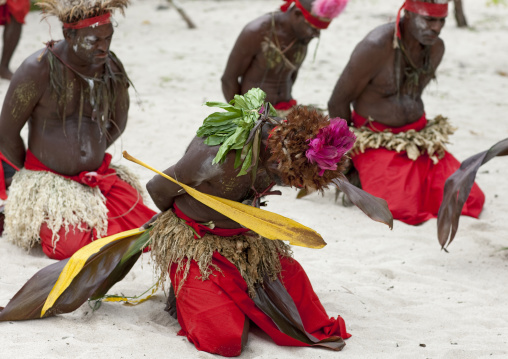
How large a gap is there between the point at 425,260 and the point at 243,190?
1.58 metres

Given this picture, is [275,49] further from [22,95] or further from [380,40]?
[22,95]

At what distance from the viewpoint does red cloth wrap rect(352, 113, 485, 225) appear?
4.98 m

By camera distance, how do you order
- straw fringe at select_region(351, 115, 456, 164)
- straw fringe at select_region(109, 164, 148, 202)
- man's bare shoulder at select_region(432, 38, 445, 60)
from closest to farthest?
straw fringe at select_region(109, 164, 148, 202) < straw fringe at select_region(351, 115, 456, 164) < man's bare shoulder at select_region(432, 38, 445, 60)

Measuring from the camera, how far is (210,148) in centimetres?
315

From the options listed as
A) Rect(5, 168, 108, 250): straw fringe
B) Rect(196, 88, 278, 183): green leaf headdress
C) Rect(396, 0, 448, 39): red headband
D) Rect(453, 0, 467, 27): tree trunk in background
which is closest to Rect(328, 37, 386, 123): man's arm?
Rect(396, 0, 448, 39): red headband

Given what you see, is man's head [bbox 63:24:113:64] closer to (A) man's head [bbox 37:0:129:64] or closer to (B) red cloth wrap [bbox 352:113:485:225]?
(A) man's head [bbox 37:0:129:64]

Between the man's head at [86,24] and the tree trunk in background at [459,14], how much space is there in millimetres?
7497

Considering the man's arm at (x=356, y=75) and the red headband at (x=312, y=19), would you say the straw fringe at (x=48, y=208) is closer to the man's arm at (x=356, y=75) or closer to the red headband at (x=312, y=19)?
the man's arm at (x=356, y=75)

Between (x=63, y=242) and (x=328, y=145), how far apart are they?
1.97 metres

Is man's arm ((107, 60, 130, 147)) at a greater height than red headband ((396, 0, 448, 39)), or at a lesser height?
lesser

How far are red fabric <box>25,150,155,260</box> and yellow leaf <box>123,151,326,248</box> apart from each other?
1.22m

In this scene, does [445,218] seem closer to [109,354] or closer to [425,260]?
[425,260]

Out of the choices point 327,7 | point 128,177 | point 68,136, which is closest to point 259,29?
point 327,7

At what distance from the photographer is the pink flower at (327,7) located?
4957 mm
